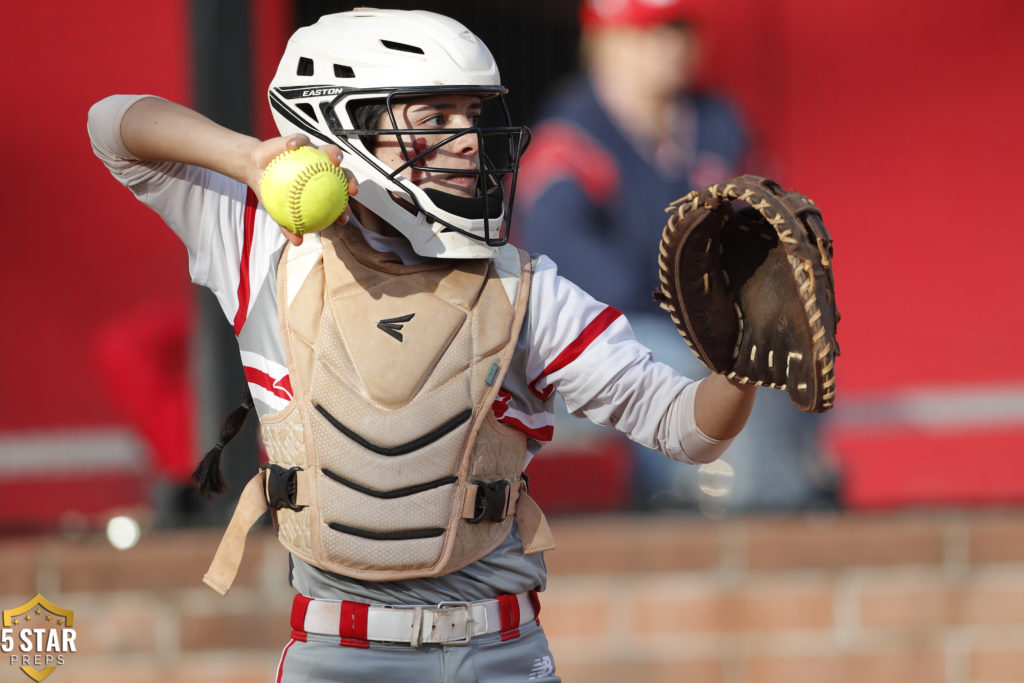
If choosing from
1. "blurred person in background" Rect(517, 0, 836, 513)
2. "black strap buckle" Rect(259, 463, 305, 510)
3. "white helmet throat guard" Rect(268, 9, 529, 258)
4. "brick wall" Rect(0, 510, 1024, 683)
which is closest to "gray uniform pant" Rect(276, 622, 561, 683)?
"black strap buckle" Rect(259, 463, 305, 510)

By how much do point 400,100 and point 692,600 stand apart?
112 inches

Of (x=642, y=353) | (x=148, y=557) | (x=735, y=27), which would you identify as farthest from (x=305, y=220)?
(x=735, y=27)

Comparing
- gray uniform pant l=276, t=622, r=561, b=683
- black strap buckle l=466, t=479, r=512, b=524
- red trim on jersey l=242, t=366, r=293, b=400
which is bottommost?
gray uniform pant l=276, t=622, r=561, b=683

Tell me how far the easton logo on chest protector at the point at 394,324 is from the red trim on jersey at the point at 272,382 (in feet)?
0.67

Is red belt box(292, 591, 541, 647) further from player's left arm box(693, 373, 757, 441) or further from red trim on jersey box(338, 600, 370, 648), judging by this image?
player's left arm box(693, 373, 757, 441)

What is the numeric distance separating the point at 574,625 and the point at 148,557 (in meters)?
1.47

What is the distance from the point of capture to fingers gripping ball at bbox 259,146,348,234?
2410 millimetres

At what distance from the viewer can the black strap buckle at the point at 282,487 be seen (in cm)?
272

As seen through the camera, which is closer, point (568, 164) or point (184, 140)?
point (184, 140)

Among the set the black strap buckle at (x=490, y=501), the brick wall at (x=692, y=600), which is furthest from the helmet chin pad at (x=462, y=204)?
the brick wall at (x=692, y=600)

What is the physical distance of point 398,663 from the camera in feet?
8.84

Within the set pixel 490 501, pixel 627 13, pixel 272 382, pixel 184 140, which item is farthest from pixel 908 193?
pixel 184 140

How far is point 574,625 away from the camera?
5016 mm

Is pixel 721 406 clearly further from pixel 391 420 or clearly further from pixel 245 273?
pixel 245 273
